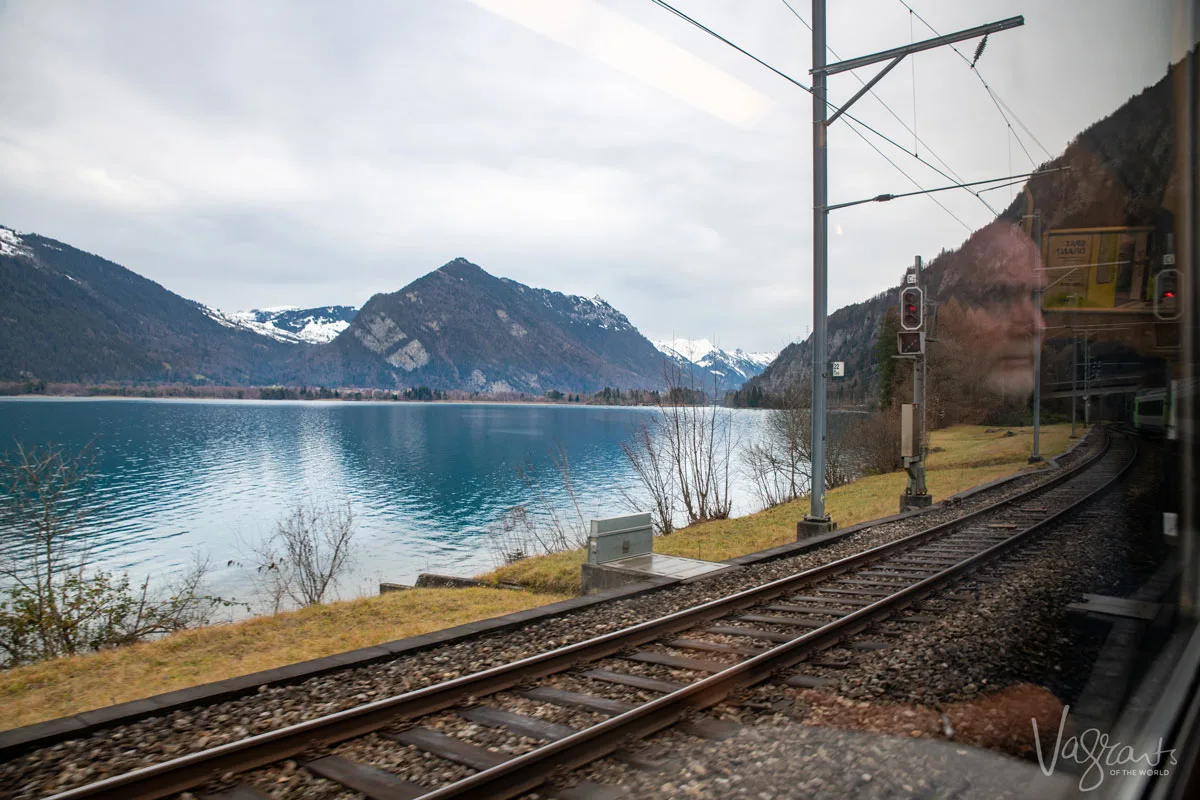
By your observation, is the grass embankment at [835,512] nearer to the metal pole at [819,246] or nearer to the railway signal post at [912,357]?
the railway signal post at [912,357]

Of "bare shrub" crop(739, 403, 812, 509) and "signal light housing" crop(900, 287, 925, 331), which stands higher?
"signal light housing" crop(900, 287, 925, 331)

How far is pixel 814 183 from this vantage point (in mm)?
12766

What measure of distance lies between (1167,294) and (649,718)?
3668mm

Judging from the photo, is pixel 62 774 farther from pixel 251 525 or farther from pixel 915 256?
pixel 251 525

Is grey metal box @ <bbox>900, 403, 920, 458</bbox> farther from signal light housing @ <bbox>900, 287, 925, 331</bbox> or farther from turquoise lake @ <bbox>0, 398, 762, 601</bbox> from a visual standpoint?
turquoise lake @ <bbox>0, 398, 762, 601</bbox>

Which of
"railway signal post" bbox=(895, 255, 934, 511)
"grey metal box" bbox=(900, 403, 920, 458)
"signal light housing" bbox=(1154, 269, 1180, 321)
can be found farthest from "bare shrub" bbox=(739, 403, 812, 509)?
"signal light housing" bbox=(1154, 269, 1180, 321)

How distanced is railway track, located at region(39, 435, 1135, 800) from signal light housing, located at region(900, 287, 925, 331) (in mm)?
7371

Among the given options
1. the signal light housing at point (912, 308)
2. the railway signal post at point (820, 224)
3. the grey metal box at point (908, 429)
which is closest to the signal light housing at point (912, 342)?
the signal light housing at point (912, 308)

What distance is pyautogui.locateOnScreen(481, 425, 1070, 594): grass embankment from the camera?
1373cm

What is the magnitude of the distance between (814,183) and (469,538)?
2075cm

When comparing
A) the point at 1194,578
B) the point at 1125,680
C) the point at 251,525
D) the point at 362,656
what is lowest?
the point at 251,525

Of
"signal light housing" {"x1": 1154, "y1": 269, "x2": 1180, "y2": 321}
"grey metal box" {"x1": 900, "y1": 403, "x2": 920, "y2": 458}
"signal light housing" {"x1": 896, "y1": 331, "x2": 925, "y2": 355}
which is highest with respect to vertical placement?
"signal light housing" {"x1": 896, "y1": 331, "x2": 925, "y2": 355}

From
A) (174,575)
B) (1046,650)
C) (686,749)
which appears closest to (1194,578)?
(686,749)

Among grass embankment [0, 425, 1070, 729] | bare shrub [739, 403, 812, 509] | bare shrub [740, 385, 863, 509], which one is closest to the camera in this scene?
grass embankment [0, 425, 1070, 729]
